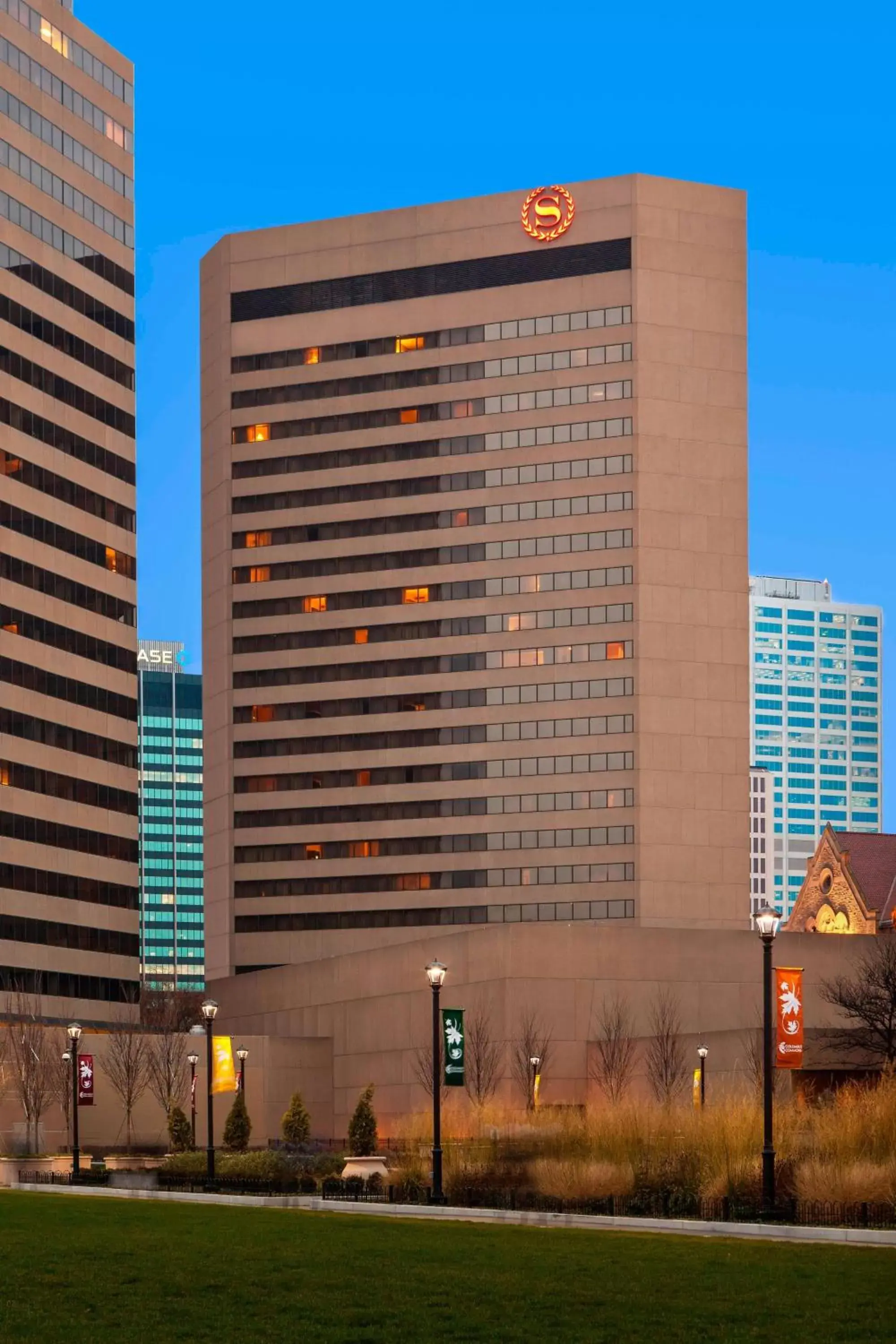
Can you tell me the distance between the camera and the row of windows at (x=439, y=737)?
144 m

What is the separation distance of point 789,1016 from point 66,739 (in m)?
87.5

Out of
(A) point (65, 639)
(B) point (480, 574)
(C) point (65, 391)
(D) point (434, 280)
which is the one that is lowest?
(A) point (65, 639)

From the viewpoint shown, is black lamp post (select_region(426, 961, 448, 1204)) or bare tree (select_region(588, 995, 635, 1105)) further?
bare tree (select_region(588, 995, 635, 1105))

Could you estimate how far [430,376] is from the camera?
15212 centimetres

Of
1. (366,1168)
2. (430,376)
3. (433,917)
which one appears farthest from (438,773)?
(366,1168)

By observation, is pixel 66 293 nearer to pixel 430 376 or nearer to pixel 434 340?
pixel 430 376

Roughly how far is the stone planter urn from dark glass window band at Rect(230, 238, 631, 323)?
9596 centimetres

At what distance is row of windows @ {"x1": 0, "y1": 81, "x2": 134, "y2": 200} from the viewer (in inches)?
5034

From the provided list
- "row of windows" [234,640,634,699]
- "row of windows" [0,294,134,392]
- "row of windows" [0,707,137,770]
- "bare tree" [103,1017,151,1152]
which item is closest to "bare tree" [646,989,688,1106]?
"bare tree" [103,1017,151,1152]

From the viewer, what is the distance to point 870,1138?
45281 millimetres

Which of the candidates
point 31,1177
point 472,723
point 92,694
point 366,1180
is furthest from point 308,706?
point 366,1180

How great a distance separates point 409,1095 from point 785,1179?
2848 inches

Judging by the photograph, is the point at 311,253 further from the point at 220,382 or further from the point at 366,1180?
the point at 366,1180

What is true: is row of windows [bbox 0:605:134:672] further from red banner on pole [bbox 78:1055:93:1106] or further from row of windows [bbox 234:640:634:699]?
red banner on pole [bbox 78:1055:93:1106]
